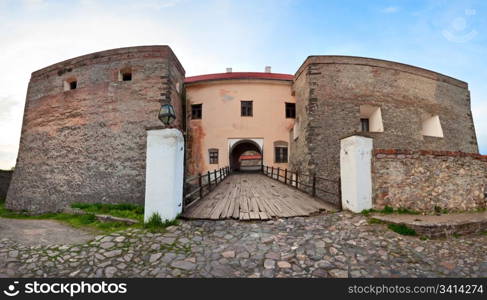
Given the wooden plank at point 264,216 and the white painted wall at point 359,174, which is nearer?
the wooden plank at point 264,216

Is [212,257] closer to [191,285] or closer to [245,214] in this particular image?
[191,285]

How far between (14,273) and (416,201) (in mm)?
7678

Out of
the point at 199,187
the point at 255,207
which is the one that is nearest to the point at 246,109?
the point at 199,187

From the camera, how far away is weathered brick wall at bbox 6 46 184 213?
10.5 metres

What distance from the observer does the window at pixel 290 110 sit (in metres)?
15.1

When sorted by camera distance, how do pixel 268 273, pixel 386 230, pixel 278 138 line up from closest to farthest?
pixel 268 273, pixel 386 230, pixel 278 138

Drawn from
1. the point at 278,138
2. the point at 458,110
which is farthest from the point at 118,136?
the point at 458,110

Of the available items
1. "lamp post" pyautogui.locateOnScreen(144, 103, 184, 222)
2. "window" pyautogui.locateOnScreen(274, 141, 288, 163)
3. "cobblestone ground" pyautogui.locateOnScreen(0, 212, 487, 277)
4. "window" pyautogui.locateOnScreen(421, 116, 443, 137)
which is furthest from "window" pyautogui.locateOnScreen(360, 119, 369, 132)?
"lamp post" pyautogui.locateOnScreen(144, 103, 184, 222)

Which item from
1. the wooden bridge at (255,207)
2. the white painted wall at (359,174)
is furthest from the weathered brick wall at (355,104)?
the white painted wall at (359,174)

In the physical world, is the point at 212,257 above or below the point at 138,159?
below

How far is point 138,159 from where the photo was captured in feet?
34.0

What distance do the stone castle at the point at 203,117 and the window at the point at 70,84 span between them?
0.07 meters

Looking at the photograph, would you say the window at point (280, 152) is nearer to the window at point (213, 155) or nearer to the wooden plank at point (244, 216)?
the window at point (213, 155)

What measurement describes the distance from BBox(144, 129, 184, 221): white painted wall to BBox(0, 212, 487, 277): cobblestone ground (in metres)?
0.46
